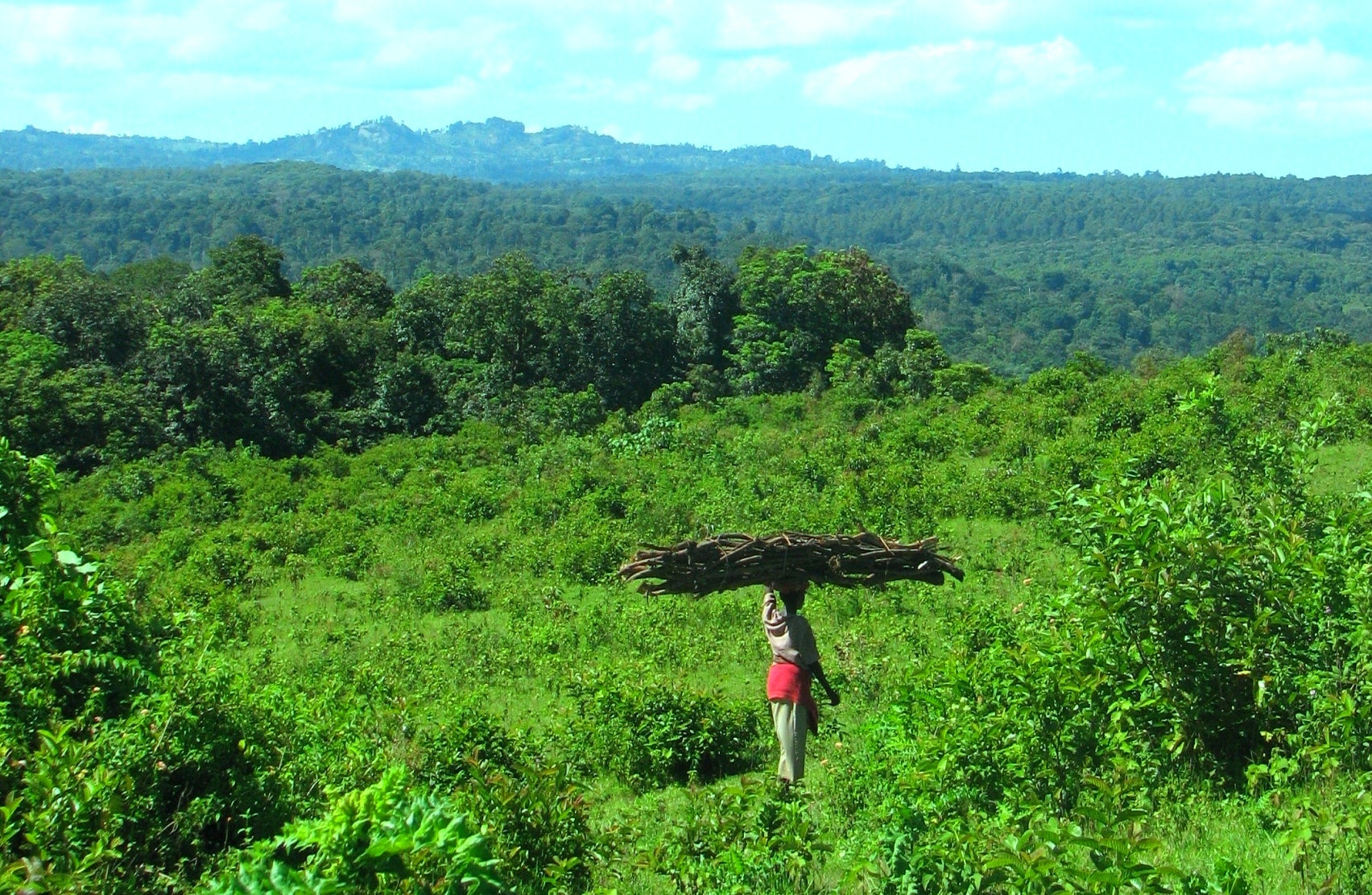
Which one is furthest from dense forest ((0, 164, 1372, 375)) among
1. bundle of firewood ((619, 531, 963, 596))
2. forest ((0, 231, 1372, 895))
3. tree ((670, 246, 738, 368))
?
bundle of firewood ((619, 531, 963, 596))

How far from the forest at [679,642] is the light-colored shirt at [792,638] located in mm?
490

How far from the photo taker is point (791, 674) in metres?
6.02

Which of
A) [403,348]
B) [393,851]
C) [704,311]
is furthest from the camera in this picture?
[704,311]

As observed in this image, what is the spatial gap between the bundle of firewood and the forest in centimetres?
57

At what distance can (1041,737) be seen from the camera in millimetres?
5285

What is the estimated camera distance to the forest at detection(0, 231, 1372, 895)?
4121 mm

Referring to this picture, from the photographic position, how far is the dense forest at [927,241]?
8225 cm

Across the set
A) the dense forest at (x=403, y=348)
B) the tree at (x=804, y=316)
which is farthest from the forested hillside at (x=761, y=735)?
the tree at (x=804, y=316)

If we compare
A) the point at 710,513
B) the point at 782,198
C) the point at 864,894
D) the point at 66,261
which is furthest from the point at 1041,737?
the point at 782,198

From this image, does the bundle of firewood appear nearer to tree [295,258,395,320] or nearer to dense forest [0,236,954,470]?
dense forest [0,236,954,470]

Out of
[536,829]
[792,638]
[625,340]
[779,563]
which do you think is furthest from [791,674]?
[625,340]

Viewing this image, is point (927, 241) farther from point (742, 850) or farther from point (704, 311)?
point (742, 850)

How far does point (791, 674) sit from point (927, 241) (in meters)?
149

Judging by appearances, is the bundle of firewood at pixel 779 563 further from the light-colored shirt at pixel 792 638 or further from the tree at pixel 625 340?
the tree at pixel 625 340
